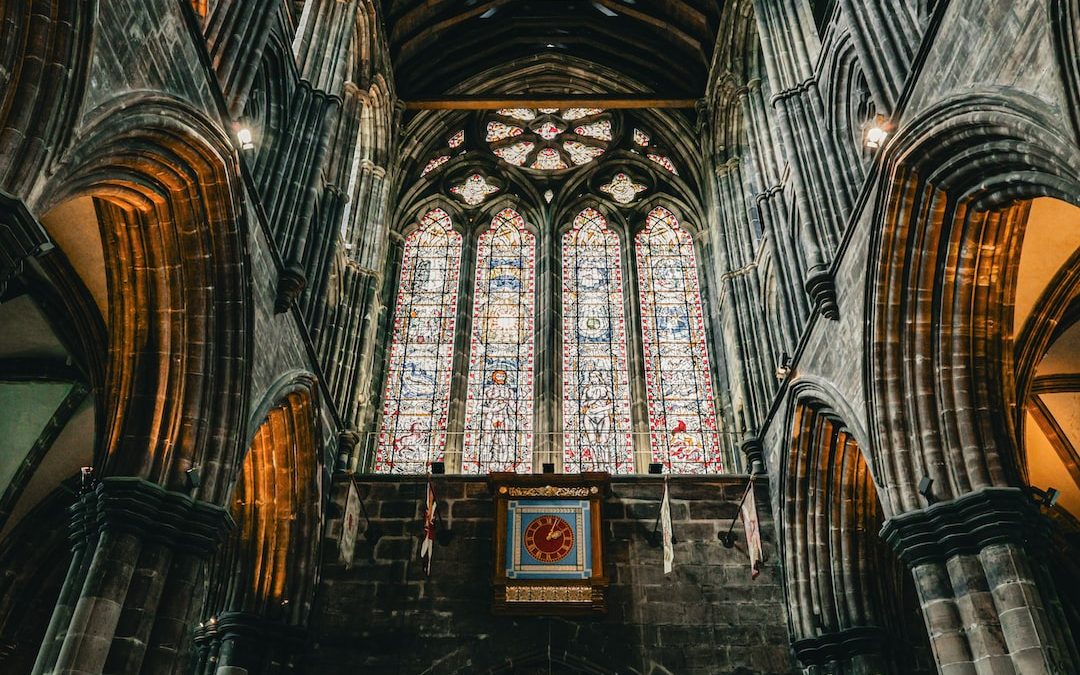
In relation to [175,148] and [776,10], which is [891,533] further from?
[776,10]

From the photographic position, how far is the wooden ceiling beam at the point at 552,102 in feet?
60.8

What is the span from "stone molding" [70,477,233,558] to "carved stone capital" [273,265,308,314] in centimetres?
301

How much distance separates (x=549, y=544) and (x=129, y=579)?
247 inches

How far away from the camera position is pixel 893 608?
11.8 metres

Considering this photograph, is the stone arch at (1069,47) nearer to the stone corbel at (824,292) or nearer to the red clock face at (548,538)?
the stone corbel at (824,292)

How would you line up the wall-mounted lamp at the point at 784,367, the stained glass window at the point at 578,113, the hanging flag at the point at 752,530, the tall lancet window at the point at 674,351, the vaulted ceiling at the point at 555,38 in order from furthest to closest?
1. the stained glass window at the point at 578,113
2. the vaulted ceiling at the point at 555,38
3. the tall lancet window at the point at 674,351
4. the wall-mounted lamp at the point at 784,367
5. the hanging flag at the point at 752,530

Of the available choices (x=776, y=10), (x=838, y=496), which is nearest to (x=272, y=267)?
(x=838, y=496)

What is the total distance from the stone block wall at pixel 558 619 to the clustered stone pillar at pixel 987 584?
14.0 ft

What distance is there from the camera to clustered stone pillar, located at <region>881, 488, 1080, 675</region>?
7785 mm

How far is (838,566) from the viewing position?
39.5 feet

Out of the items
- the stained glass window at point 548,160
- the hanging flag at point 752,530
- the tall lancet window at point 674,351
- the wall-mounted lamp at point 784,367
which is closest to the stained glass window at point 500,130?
the stained glass window at point 548,160

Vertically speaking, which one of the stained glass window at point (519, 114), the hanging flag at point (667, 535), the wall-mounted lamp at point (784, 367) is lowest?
the hanging flag at point (667, 535)

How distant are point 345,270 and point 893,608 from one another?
10.1 meters

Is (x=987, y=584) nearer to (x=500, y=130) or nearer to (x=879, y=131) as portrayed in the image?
(x=879, y=131)
